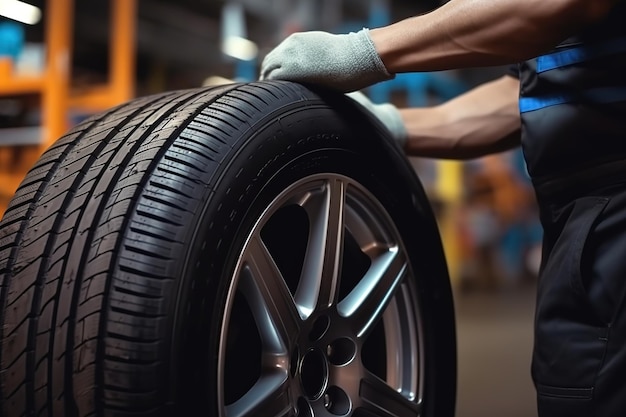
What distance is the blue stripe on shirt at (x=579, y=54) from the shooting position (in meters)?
1.13

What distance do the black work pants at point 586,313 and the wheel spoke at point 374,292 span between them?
26 centimetres

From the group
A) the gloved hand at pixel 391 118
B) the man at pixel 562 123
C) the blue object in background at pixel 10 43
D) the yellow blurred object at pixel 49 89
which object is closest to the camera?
the man at pixel 562 123

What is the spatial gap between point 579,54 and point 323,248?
536 millimetres

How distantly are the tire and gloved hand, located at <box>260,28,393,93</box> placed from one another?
0.03 meters

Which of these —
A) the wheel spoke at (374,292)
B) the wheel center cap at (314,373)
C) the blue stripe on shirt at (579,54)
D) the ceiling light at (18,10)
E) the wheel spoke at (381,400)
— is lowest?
the wheel spoke at (381,400)

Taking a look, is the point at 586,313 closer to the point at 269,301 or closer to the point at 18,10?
the point at 269,301

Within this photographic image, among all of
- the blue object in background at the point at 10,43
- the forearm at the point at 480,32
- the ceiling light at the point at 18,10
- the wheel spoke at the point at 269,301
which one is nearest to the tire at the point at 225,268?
the wheel spoke at the point at 269,301

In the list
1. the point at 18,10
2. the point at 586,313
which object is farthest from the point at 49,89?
the point at 586,313

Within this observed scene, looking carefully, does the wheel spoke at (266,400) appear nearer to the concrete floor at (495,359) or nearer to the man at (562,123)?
the man at (562,123)

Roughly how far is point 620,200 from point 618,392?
30 centimetres

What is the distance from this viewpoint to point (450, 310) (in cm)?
131

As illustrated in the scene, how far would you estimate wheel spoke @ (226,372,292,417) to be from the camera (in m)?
0.93

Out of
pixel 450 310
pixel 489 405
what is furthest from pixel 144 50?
pixel 450 310

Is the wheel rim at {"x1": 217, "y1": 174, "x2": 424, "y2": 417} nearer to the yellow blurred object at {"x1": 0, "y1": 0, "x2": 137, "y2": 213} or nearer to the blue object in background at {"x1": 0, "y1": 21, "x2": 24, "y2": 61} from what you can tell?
the yellow blurred object at {"x1": 0, "y1": 0, "x2": 137, "y2": 213}
